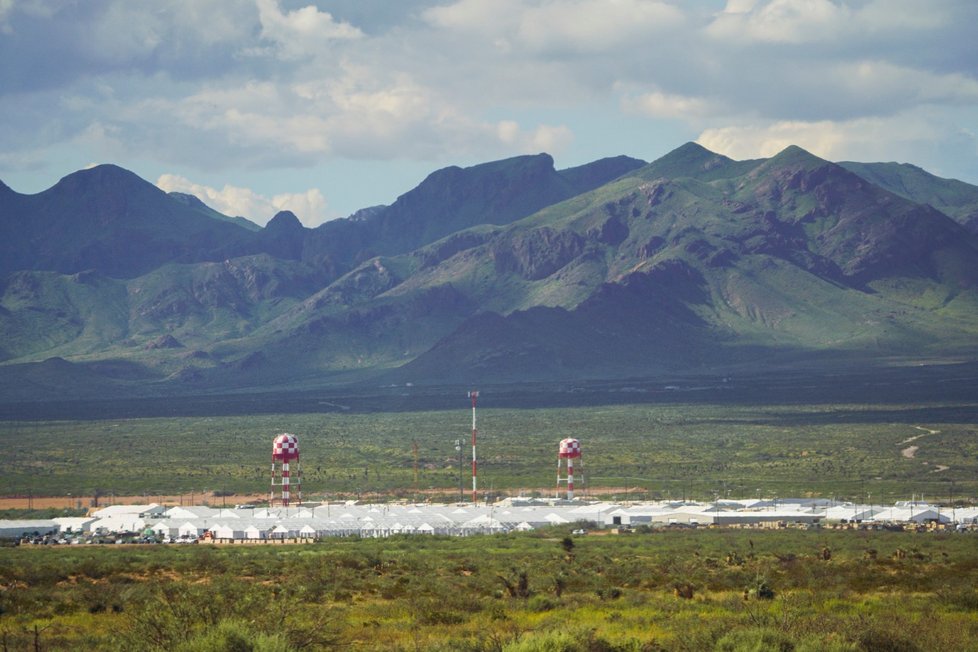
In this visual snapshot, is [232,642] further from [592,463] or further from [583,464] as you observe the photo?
[592,463]

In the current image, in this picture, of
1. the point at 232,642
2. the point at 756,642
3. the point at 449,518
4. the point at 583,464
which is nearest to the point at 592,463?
the point at 583,464

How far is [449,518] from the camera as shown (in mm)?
92375

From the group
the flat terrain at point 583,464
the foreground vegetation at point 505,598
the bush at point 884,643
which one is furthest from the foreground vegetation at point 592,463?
the bush at point 884,643

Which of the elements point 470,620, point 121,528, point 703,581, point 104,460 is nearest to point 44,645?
point 470,620

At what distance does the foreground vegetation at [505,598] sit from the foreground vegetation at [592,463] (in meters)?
58.7

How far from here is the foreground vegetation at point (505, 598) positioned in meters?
29.8

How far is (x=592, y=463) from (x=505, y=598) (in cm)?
11190

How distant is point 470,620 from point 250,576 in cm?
1553

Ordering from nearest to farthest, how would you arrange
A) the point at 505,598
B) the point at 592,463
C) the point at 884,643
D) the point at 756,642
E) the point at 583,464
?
the point at 756,642 < the point at 884,643 < the point at 505,598 < the point at 583,464 < the point at 592,463

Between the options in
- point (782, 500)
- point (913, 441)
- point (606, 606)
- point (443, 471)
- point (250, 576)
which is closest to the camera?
point (606, 606)

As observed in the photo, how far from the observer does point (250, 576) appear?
→ 165 ft

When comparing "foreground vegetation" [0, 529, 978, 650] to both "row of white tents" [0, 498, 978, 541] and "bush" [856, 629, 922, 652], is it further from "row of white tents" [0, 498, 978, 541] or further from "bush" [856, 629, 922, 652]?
"row of white tents" [0, 498, 978, 541]

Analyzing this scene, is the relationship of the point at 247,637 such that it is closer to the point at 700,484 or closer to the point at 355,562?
the point at 355,562

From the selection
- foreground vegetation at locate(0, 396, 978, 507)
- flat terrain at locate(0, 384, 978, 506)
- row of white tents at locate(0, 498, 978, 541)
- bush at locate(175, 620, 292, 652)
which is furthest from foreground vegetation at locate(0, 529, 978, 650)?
flat terrain at locate(0, 384, 978, 506)
